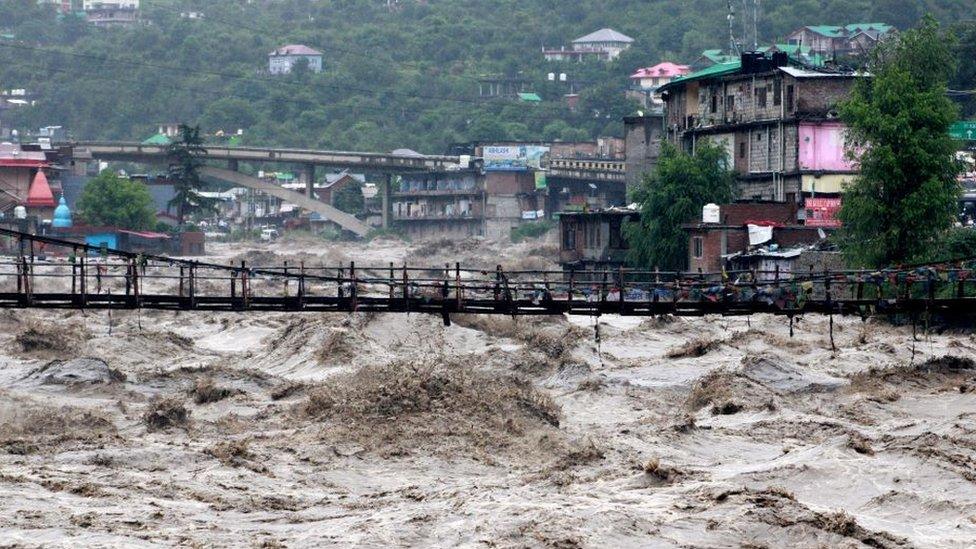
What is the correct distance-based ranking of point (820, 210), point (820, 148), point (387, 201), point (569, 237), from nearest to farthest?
point (820, 210), point (820, 148), point (569, 237), point (387, 201)

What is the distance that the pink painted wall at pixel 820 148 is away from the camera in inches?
3027

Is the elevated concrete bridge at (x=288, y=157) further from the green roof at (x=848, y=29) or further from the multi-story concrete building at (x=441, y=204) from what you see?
the green roof at (x=848, y=29)

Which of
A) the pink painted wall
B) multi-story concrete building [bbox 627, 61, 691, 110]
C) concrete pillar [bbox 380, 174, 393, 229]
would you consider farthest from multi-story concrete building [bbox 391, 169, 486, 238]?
the pink painted wall

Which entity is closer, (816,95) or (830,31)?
(816,95)

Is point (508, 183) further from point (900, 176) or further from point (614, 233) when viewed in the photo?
point (900, 176)

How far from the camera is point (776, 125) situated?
78250mm

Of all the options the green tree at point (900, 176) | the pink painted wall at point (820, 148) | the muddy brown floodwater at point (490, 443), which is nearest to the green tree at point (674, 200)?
the pink painted wall at point (820, 148)

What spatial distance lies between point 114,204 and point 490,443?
3219 inches

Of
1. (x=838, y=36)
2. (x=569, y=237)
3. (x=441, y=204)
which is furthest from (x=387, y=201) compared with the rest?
(x=569, y=237)

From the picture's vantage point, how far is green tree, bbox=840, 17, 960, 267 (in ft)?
190

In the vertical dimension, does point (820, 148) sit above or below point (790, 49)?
below

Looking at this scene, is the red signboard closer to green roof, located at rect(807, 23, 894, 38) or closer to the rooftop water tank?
the rooftop water tank

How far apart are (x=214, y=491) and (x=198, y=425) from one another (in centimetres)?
803

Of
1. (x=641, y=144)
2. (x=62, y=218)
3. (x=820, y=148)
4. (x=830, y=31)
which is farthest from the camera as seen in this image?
(x=830, y=31)
